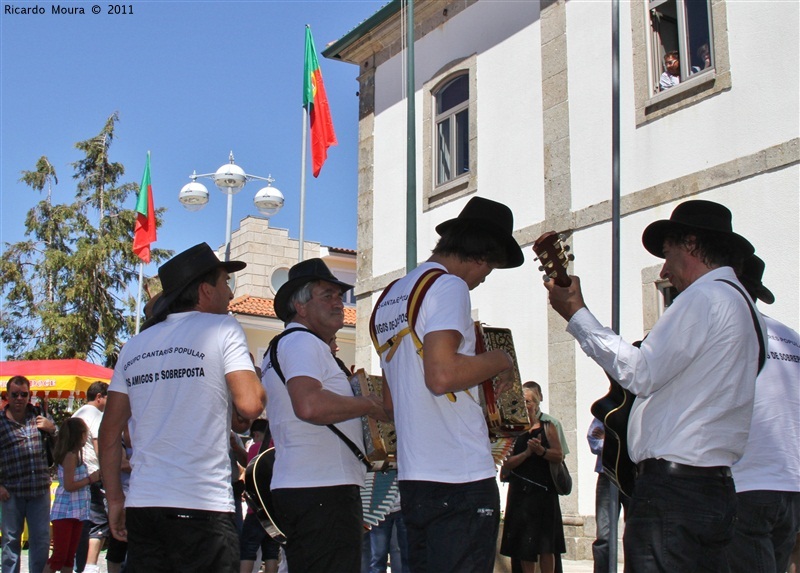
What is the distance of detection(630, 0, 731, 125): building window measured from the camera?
10.8 meters

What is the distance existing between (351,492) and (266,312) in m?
29.8

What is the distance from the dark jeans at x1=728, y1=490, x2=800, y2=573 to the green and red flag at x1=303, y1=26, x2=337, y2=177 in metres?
15.1

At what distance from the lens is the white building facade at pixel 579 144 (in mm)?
10227

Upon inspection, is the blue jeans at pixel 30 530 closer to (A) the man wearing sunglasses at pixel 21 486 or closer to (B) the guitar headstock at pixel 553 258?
(A) the man wearing sunglasses at pixel 21 486

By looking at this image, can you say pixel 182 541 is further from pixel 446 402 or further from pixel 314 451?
pixel 446 402

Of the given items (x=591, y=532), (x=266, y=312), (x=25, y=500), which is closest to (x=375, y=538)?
(x=25, y=500)

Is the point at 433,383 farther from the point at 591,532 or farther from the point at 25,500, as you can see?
the point at 591,532

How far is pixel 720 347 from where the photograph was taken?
3.56 m

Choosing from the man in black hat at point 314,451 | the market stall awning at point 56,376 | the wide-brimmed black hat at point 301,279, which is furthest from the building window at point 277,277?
the man in black hat at point 314,451

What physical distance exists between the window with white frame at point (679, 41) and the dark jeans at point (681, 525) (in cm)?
854

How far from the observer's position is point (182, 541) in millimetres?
3789

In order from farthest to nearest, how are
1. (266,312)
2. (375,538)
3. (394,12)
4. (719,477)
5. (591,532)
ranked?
1. (266,312)
2. (394,12)
3. (591,532)
4. (375,538)
5. (719,477)

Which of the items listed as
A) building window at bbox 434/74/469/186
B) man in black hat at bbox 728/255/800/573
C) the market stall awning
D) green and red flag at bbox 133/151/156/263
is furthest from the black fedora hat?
green and red flag at bbox 133/151/156/263

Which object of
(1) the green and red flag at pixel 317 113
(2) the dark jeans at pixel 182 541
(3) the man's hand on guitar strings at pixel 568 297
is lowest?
(2) the dark jeans at pixel 182 541
